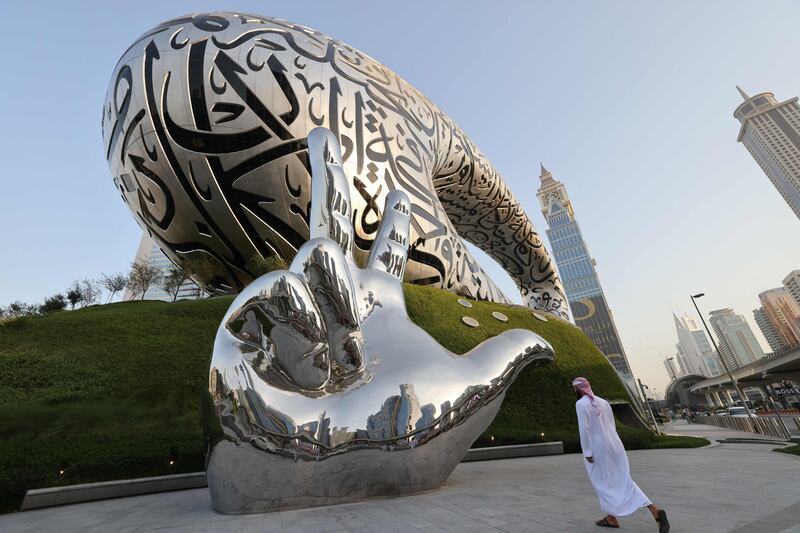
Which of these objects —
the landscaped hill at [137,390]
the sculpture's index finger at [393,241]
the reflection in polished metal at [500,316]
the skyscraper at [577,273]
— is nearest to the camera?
the sculpture's index finger at [393,241]

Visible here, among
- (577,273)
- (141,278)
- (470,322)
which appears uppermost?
(577,273)

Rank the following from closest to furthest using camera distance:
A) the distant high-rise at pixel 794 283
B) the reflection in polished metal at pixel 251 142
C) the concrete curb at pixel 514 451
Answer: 1. the concrete curb at pixel 514 451
2. the reflection in polished metal at pixel 251 142
3. the distant high-rise at pixel 794 283

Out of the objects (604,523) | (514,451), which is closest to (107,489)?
(604,523)

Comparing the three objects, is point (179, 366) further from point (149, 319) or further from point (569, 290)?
point (569, 290)

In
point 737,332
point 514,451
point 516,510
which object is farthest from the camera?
point 737,332

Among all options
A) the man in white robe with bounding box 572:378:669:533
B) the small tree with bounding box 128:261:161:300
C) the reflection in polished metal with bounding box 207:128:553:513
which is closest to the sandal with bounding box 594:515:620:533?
the man in white robe with bounding box 572:378:669:533

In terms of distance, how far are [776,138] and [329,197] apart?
135 metres

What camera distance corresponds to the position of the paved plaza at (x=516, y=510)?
3180 mm

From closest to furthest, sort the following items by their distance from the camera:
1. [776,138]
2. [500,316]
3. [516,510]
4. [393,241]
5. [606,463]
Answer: [606,463] → [516,510] → [393,241] → [500,316] → [776,138]

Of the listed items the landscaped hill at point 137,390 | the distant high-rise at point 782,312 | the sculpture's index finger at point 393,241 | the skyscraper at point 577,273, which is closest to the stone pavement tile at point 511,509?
the landscaped hill at point 137,390

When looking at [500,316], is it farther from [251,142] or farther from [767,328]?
[767,328]

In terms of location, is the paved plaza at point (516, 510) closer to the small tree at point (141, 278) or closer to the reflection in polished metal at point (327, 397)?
the reflection in polished metal at point (327, 397)

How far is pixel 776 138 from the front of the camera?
9888 cm

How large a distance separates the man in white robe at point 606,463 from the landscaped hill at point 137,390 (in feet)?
7.27
